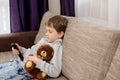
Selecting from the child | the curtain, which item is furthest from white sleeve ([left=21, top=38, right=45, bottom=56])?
the curtain

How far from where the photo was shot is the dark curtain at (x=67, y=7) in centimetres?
284

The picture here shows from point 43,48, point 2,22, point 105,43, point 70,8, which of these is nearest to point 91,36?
point 105,43

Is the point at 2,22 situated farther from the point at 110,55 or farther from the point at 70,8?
the point at 110,55

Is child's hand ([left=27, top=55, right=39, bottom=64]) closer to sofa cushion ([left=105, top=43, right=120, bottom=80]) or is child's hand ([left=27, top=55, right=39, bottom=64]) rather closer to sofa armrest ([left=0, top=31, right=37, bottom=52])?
sofa cushion ([left=105, top=43, right=120, bottom=80])

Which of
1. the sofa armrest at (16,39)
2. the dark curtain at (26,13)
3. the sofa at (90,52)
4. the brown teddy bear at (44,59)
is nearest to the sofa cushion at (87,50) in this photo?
the sofa at (90,52)

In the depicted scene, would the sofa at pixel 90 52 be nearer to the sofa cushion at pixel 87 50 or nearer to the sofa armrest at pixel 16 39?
the sofa cushion at pixel 87 50

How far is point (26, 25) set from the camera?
2.80m

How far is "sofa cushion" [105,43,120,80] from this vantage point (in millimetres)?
1267

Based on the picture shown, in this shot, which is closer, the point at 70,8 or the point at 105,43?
the point at 105,43

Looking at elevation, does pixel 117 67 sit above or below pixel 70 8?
below

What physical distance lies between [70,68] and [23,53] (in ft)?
1.73

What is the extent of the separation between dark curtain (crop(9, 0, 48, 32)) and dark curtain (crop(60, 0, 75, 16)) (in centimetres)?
21

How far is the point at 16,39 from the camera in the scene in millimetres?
2500

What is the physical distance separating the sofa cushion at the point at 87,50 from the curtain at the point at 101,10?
0.36 meters
